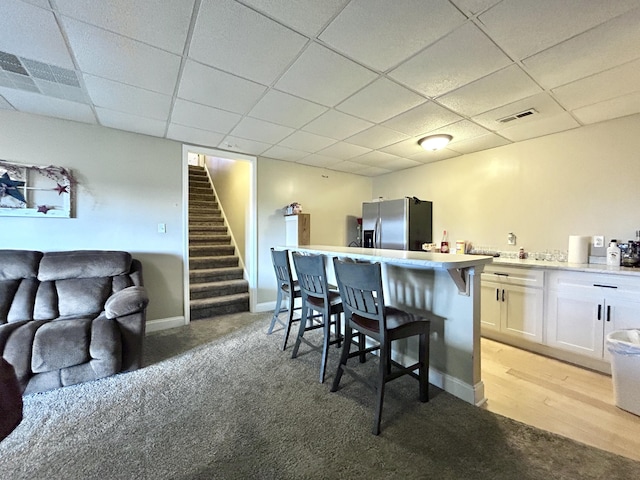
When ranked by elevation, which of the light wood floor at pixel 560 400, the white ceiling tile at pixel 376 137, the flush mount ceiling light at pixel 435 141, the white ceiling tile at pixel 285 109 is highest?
the white ceiling tile at pixel 285 109

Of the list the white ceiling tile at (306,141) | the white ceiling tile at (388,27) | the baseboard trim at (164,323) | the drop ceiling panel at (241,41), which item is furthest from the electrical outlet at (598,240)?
the baseboard trim at (164,323)

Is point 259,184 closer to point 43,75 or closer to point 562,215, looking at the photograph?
point 43,75

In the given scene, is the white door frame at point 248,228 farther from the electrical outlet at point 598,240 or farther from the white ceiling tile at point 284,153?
the electrical outlet at point 598,240

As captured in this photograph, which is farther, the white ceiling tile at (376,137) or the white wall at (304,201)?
the white wall at (304,201)

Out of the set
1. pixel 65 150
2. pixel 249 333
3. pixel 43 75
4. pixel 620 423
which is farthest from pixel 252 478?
pixel 65 150

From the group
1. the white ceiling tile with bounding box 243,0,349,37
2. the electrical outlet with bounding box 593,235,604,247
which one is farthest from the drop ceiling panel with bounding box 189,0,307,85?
the electrical outlet with bounding box 593,235,604,247

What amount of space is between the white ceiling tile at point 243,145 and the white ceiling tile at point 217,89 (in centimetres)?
88

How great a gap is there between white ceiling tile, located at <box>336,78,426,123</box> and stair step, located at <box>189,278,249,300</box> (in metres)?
3.06

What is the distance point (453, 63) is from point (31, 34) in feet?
8.78

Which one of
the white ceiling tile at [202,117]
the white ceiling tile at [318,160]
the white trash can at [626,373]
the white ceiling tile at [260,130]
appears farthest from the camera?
the white ceiling tile at [318,160]

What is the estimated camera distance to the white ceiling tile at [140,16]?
142cm

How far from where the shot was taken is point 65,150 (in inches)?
114

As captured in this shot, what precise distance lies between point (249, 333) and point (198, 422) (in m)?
1.54

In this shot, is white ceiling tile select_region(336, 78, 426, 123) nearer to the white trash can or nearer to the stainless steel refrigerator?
the stainless steel refrigerator
